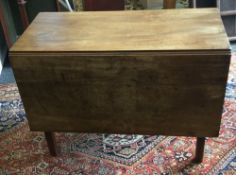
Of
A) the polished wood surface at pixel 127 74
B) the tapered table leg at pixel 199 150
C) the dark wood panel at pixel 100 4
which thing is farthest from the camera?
the dark wood panel at pixel 100 4

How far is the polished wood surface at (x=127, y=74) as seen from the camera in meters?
1.27

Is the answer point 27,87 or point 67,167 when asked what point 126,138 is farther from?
point 27,87

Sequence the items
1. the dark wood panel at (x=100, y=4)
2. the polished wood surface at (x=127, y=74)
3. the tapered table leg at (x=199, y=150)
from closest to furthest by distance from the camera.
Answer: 1. the polished wood surface at (x=127, y=74)
2. the tapered table leg at (x=199, y=150)
3. the dark wood panel at (x=100, y=4)

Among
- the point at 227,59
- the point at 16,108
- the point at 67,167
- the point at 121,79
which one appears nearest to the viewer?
the point at 227,59

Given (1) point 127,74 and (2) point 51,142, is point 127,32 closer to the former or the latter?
(1) point 127,74

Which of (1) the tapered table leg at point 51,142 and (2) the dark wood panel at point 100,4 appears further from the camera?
(2) the dark wood panel at point 100,4

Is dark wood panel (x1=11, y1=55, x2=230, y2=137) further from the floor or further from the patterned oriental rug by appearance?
the floor

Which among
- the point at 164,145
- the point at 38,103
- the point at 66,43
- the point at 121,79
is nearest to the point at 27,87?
the point at 38,103

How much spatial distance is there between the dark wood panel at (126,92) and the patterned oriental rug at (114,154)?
0.25 metres

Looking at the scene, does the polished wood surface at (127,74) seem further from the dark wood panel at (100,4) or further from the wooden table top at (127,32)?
the dark wood panel at (100,4)

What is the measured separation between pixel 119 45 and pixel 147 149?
0.66m

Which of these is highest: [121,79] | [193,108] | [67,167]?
[121,79]

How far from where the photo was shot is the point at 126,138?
1818 millimetres

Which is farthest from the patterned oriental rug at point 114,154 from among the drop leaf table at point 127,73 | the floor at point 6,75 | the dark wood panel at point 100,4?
the dark wood panel at point 100,4
